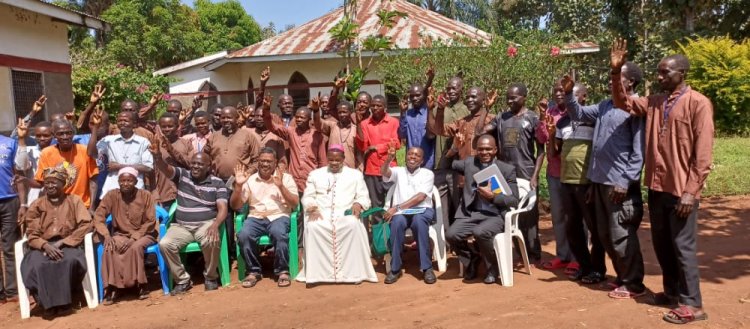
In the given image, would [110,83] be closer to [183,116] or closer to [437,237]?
[183,116]

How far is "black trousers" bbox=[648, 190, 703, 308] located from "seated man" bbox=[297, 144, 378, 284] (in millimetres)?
2436

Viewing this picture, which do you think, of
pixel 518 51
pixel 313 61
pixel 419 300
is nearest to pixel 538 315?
pixel 419 300

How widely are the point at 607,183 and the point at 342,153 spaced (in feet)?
7.91

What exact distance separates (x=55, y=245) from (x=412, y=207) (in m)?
3.08

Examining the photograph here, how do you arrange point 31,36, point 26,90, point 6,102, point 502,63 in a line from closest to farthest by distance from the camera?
point 6,102, point 26,90, point 31,36, point 502,63

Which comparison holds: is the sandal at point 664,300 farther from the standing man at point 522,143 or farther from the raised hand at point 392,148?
the raised hand at point 392,148

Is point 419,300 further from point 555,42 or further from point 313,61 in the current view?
point 313,61

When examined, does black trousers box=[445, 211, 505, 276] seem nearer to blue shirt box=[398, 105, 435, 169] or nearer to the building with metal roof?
blue shirt box=[398, 105, 435, 169]

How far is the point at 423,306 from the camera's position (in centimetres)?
484

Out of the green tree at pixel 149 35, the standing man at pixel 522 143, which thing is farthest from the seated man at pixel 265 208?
the green tree at pixel 149 35

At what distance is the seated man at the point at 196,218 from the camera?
5.48 m

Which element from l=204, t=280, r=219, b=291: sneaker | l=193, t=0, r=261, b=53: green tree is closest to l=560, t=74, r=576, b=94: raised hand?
l=204, t=280, r=219, b=291: sneaker

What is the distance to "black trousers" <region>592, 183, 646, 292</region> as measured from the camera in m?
4.58

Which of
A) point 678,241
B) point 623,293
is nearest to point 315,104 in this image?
point 623,293
